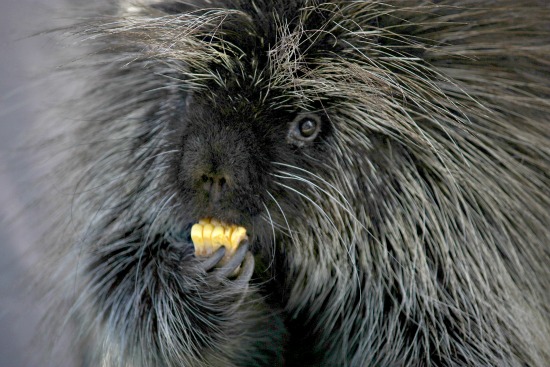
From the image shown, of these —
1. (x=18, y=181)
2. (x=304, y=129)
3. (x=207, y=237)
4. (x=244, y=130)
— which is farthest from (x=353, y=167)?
(x=18, y=181)

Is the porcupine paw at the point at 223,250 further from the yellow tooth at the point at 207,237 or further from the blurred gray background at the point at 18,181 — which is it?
the blurred gray background at the point at 18,181

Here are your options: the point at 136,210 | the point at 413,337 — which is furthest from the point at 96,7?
the point at 413,337

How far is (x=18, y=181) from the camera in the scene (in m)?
2.57

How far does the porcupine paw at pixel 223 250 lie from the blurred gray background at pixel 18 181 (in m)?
0.76

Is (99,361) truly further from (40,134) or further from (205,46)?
(205,46)

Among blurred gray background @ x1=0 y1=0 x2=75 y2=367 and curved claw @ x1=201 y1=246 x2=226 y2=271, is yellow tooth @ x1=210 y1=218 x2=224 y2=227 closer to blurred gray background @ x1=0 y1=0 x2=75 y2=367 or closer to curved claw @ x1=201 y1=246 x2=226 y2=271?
curved claw @ x1=201 y1=246 x2=226 y2=271

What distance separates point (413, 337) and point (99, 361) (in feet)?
3.48

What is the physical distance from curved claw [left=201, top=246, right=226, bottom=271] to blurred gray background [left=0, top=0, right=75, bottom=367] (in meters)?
0.74

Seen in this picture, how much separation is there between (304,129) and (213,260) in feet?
1.45

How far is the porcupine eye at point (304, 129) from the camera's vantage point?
6.36 ft

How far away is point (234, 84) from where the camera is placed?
6.25 feet

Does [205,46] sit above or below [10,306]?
above

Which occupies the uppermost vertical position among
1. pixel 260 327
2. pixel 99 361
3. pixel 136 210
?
pixel 136 210

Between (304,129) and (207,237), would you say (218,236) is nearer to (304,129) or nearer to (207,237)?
(207,237)
